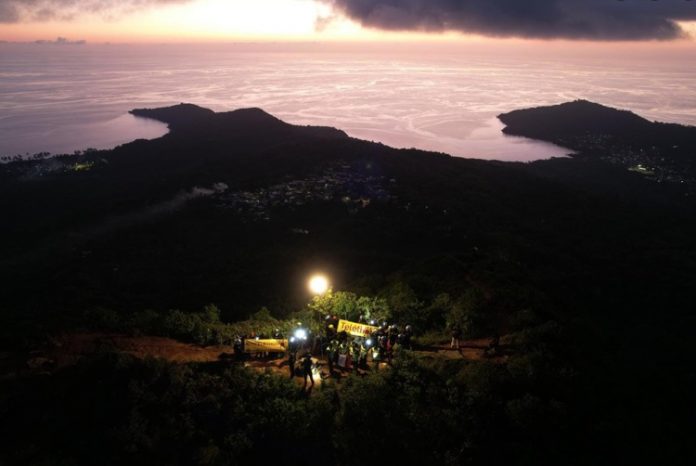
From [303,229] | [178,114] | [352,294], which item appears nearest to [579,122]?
[178,114]

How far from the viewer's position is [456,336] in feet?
66.9

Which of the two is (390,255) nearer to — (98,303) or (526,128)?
(98,303)

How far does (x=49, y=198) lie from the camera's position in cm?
8550

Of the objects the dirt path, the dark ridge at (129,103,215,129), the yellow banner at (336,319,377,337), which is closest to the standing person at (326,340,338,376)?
the dirt path

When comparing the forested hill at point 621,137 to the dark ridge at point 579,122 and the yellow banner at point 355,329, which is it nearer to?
the dark ridge at point 579,122

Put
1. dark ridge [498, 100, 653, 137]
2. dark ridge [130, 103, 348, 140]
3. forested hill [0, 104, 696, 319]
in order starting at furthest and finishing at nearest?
dark ridge [498, 100, 653, 137], dark ridge [130, 103, 348, 140], forested hill [0, 104, 696, 319]

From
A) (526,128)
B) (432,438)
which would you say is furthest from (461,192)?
(526,128)

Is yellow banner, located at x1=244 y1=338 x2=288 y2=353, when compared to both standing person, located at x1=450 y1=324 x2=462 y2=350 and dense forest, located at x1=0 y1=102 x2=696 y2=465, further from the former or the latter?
standing person, located at x1=450 y1=324 x2=462 y2=350

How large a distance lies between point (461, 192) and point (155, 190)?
53.0 metres

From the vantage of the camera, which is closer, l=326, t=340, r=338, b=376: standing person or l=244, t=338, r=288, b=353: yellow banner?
l=326, t=340, r=338, b=376: standing person

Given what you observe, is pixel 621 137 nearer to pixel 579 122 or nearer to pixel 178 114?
pixel 579 122

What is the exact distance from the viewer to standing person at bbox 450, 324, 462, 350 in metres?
19.8

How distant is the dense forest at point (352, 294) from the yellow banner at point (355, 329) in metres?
2.87

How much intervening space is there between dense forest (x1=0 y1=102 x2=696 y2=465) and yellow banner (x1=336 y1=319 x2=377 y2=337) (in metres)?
2.87
